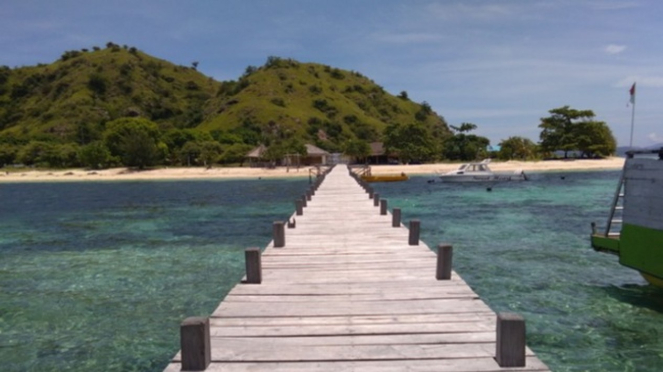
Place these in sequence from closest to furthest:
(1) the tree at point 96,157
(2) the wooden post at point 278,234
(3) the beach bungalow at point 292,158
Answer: (2) the wooden post at point 278,234 < (1) the tree at point 96,157 < (3) the beach bungalow at point 292,158

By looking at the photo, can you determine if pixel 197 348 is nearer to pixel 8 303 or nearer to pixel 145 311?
pixel 145 311

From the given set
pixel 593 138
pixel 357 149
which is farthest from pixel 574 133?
pixel 357 149

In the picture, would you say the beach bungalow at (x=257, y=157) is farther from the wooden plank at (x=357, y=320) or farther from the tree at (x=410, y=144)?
the wooden plank at (x=357, y=320)

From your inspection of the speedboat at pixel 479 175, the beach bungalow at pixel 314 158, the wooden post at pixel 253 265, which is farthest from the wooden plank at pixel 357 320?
the beach bungalow at pixel 314 158

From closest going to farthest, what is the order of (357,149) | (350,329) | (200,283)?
(350,329) < (200,283) < (357,149)

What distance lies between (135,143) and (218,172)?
61.1 ft

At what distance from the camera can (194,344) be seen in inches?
195

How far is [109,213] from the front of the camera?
35.0 meters

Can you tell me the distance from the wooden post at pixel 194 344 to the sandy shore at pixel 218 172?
72.7 meters

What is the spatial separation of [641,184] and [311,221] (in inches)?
393

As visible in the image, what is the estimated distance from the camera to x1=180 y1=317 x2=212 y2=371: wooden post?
493cm

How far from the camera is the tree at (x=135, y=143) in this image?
88.5 meters

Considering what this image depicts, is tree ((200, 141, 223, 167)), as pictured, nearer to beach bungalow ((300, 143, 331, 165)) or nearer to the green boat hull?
beach bungalow ((300, 143, 331, 165))

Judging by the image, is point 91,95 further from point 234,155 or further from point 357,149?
point 357,149
